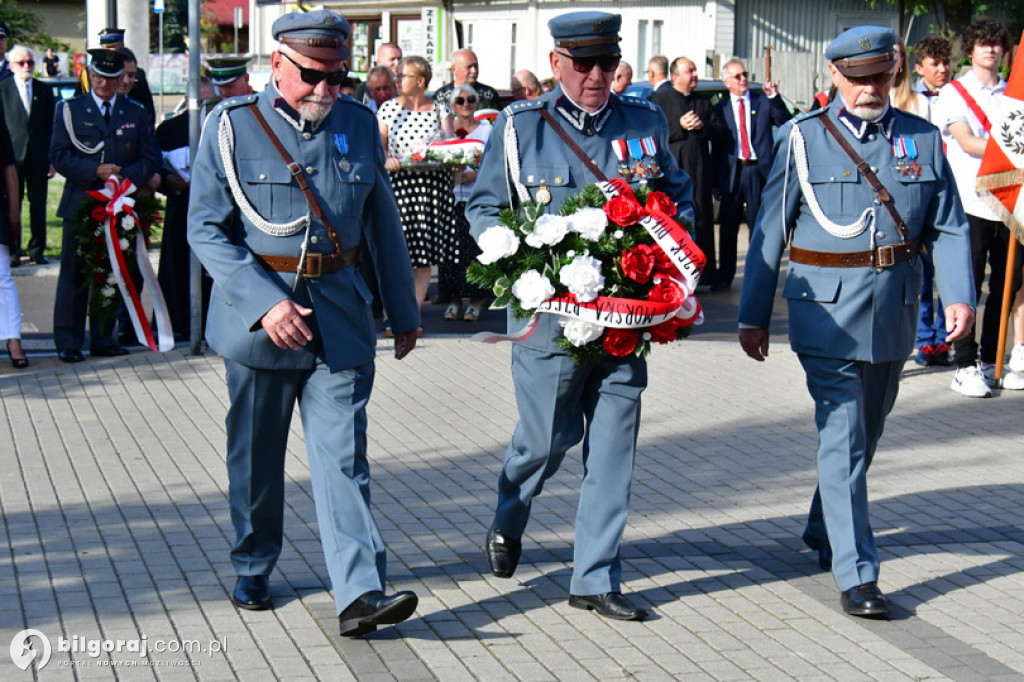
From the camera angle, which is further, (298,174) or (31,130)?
(31,130)

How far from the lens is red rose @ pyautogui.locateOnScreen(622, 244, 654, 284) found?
5141mm

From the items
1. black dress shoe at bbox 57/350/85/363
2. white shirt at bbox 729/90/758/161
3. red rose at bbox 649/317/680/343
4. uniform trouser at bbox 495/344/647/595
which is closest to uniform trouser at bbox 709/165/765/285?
white shirt at bbox 729/90/758/161

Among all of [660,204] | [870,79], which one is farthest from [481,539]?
[870,79]

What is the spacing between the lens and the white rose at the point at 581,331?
5.17m

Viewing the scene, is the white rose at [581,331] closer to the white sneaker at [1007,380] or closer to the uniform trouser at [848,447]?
the uniform trouser at [848,447]

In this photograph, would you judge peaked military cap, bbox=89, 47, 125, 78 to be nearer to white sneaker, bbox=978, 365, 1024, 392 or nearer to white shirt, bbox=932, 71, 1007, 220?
white shirt, bbox=932, 71, 1007, 220

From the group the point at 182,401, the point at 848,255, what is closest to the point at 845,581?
the point at 848,255

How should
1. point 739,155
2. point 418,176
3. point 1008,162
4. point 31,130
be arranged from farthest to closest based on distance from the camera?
point 31,130, point 739,155, point 418,176, point 1008,162

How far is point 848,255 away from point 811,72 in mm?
26162

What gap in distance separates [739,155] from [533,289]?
8910 millimetres

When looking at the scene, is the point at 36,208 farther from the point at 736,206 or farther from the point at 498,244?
the point at 498,244

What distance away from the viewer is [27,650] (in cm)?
484

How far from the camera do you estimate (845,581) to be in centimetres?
546

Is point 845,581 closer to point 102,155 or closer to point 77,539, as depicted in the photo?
point 77,539
